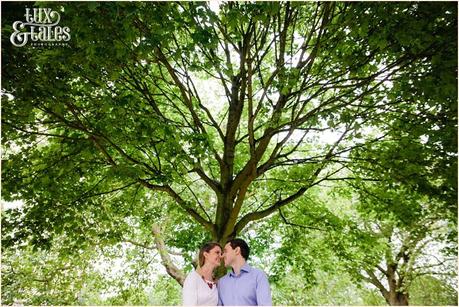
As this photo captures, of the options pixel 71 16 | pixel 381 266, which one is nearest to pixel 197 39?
pixel 71 16

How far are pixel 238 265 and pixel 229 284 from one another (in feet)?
0.85

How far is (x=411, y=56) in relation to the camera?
6.35 meters

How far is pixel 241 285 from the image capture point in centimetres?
474

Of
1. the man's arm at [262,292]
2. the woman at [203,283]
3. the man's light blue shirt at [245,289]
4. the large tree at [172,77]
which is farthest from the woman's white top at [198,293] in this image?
the large tree at [172,77]

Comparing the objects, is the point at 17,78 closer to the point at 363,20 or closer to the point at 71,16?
the point at 71,16

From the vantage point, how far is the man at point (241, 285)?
4.64m

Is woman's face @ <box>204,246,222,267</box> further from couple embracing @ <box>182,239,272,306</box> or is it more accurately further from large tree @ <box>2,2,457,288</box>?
large tree @ <box>2,2,457,288</box>

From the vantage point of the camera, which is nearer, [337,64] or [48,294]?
[337,64]

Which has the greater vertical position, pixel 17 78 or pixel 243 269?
pixel 17 78

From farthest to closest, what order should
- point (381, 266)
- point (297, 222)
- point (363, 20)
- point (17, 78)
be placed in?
point (381, 266), point (297, 222), point (17, 78), point (363, 20)

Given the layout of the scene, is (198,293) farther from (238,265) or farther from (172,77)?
(172,77)

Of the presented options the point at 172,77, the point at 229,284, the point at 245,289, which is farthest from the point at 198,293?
the point at 172,77

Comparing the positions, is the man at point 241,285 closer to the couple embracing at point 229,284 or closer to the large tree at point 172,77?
the couple embracing at point 229,284

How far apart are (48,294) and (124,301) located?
2.68 metres
